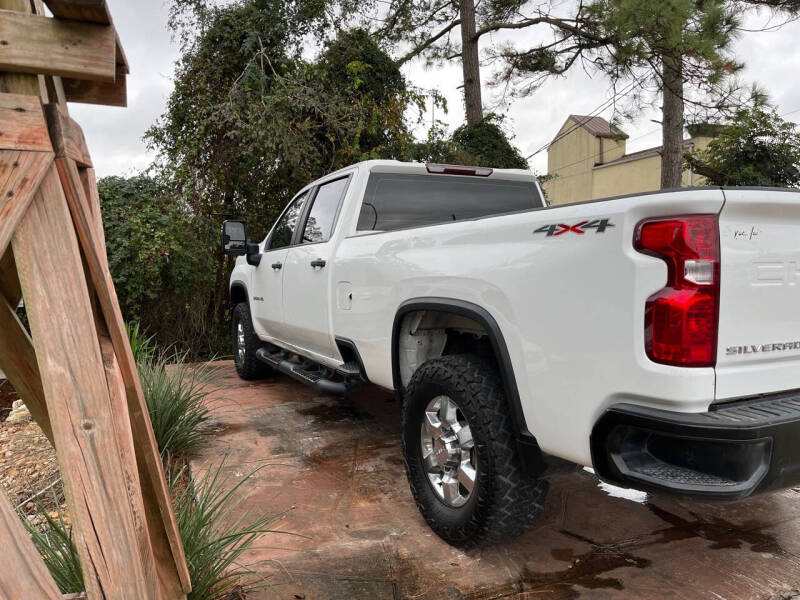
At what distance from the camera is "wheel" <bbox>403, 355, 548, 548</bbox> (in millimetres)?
2594

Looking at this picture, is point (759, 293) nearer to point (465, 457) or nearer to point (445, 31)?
point (465, 457)

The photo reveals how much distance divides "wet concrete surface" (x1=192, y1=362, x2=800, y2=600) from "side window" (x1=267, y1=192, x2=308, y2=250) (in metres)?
1.96

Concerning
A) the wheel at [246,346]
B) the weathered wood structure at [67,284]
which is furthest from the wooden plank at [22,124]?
the wheel at [246,346]

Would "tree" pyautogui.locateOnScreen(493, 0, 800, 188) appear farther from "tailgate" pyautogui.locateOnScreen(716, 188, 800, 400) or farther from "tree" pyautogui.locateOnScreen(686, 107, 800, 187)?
"tailgate" pyautogui.locateOnScreen(716, 188, 800, 400)

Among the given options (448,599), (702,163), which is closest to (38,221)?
(448,599)

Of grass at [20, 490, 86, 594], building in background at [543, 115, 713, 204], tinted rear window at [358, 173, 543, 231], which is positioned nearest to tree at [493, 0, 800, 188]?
tinted rear window at [358, 173, 543, 231]

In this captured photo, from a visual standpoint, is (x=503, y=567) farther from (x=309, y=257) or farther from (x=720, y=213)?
(x=309, y=257)

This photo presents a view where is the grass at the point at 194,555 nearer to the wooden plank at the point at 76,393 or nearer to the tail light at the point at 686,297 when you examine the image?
the wooden plank at the point at 76,393

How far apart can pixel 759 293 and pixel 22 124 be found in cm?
227

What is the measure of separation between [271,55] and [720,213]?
9.33 meters

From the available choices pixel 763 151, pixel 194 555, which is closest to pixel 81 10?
pixel 194 555

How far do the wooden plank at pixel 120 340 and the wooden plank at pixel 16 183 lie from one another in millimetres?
108

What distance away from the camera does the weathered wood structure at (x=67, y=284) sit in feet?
5.15

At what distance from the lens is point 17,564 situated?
145 centimetres
